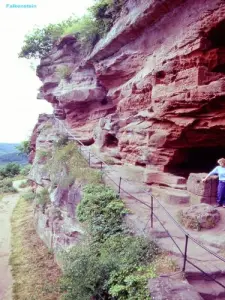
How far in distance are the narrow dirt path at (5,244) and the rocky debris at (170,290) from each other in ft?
19.9

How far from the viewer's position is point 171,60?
942cm

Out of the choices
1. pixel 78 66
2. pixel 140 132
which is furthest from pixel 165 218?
pixel 78 66

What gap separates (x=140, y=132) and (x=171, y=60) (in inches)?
116

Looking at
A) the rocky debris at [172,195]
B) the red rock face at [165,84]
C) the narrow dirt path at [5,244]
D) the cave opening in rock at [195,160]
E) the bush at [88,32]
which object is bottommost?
the narrow dirt path at [5,244]

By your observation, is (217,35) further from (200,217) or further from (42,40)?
(42,40)

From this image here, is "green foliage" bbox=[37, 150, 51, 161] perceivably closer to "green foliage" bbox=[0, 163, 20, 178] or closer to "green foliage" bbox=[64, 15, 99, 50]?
"green foliage" bbox=[64, 15, 99, 50]

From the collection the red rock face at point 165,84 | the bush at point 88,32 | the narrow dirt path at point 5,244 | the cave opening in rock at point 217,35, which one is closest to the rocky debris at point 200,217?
the red rock face at point 165,84

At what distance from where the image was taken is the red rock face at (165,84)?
8625 millimetres

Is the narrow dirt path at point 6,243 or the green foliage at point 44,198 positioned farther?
the green foliage at point 44,198

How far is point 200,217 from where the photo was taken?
7.50 m

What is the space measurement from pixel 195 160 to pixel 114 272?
6863 millimetres

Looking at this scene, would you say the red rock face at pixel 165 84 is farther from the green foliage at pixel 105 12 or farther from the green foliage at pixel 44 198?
the green foliage at pixel 44 198

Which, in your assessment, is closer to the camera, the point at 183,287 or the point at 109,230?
the point at 183,287

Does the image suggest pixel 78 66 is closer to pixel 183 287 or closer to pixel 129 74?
pixel 129 74
